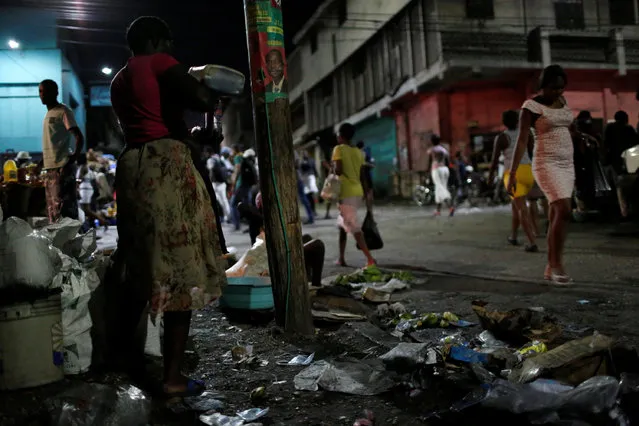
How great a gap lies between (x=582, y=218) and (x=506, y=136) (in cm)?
334

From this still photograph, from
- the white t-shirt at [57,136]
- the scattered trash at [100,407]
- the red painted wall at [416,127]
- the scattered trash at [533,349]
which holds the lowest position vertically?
the scattered trash at [533,349]

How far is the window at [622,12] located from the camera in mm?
23000

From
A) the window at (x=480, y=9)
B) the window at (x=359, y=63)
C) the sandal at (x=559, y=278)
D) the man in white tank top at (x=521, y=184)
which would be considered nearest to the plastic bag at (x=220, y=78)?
the sandal at (x=559, y=278)

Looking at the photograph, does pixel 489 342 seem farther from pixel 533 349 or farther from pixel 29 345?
pixel 29 345

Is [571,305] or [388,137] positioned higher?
[388,137]

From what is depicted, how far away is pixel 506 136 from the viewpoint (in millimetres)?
7242

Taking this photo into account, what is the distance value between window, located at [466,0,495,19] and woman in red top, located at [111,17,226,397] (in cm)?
2081

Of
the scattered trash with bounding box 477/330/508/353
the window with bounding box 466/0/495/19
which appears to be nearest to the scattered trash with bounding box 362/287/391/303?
the scattered trash with bounding box 477/330/508/353

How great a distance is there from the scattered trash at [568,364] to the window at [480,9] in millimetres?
20837

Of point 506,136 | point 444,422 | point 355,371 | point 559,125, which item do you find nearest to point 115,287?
point 355,371

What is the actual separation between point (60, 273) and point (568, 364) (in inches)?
98.3

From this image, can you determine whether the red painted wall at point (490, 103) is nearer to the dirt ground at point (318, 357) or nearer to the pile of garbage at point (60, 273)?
the dirt ground at point (318, 357)

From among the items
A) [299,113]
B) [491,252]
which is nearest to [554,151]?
[491,252]

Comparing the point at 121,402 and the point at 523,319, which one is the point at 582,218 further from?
the point at 121,402
